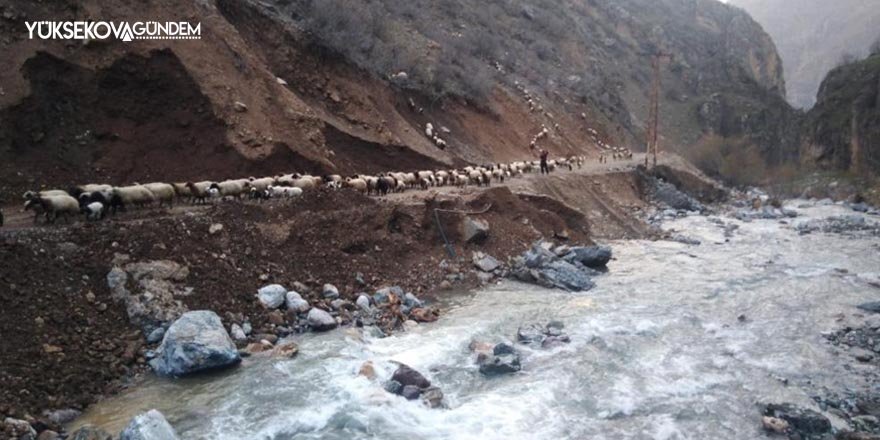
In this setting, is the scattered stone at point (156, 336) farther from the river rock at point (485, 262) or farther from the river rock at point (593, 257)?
the river rock at point (593, 257)

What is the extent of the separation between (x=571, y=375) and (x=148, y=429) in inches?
237

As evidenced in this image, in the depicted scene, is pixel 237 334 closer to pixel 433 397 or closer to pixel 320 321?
pixel 320 321

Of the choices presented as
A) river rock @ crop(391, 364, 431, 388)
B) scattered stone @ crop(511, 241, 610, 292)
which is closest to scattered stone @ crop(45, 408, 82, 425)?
river rock @ crop(391, 364, 431, 388)

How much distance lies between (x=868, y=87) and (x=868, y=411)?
45.4m

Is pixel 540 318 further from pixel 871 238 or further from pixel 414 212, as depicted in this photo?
pixel 871 238

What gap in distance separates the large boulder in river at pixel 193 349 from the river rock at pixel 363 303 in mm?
2909

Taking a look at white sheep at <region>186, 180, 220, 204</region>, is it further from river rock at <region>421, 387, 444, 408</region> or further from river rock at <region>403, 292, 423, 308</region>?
river rock at <region>421, 387, 444, 408</region>

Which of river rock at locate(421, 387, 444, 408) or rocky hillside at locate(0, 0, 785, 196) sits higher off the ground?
rocky hillside at locate(0, 0, 785, 196)

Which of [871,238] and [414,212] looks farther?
[871,238]

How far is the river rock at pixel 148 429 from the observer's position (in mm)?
6520

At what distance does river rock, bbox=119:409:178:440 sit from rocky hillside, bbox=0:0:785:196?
860 cm

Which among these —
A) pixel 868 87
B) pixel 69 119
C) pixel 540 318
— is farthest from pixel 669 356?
pixel 868 87

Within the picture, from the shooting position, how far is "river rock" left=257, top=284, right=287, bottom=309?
10.8 meters

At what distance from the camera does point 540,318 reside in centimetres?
1198
